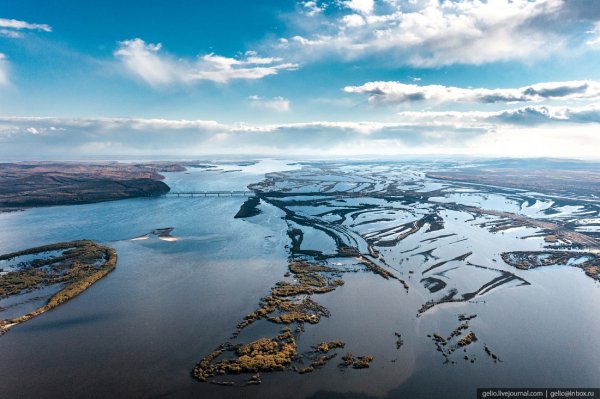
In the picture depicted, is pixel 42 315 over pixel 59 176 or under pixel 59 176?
under

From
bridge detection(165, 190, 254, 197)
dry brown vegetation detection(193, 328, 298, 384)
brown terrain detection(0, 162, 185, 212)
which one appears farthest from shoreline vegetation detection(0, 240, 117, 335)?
bridge detection(165, 190, 254, 197)

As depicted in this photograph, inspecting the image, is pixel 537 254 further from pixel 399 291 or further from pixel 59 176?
pixel 59 176

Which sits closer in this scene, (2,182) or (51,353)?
(51,353)

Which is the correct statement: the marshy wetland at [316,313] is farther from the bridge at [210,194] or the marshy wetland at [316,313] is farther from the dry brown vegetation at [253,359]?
the bridge at [210,194]

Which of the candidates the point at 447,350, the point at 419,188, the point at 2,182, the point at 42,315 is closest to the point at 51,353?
the point at 42,315

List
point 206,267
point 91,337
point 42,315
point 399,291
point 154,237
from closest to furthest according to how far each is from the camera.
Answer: point 91,337, point 42,315, point 399,291, point 206,267, point 154,237

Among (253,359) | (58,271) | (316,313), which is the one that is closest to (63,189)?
(58,271)
